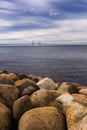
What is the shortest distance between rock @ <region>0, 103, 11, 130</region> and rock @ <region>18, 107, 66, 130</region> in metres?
0.48

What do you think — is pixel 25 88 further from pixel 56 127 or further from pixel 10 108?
pixel 56 127

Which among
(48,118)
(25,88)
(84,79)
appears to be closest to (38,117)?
(48,118)

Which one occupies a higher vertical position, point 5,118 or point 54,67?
point 5,118

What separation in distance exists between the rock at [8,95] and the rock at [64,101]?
185 cm

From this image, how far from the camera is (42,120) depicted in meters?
9.04

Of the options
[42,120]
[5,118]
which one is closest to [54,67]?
[5,118]

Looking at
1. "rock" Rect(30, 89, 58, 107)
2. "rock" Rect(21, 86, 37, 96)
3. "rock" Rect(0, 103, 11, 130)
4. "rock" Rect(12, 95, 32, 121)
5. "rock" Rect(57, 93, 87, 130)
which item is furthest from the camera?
"rock" Rect(21, 86, 37, 96)

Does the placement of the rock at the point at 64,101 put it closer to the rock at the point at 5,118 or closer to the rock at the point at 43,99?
the rock at the point at 43,99

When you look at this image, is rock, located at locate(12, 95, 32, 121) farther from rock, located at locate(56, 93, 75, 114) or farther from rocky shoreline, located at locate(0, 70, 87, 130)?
rock, located at locate(56, 93, 75, 114)

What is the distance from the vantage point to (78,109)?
29.0 ft

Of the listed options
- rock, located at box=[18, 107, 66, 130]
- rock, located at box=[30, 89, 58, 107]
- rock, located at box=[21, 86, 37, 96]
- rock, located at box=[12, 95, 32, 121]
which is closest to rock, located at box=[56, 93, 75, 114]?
rock, located at box=[30, 89, 58, 107]

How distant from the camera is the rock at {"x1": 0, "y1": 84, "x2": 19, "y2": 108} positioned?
10.9 metres

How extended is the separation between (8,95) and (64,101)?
237cm

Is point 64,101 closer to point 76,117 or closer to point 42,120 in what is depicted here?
point 42,120
